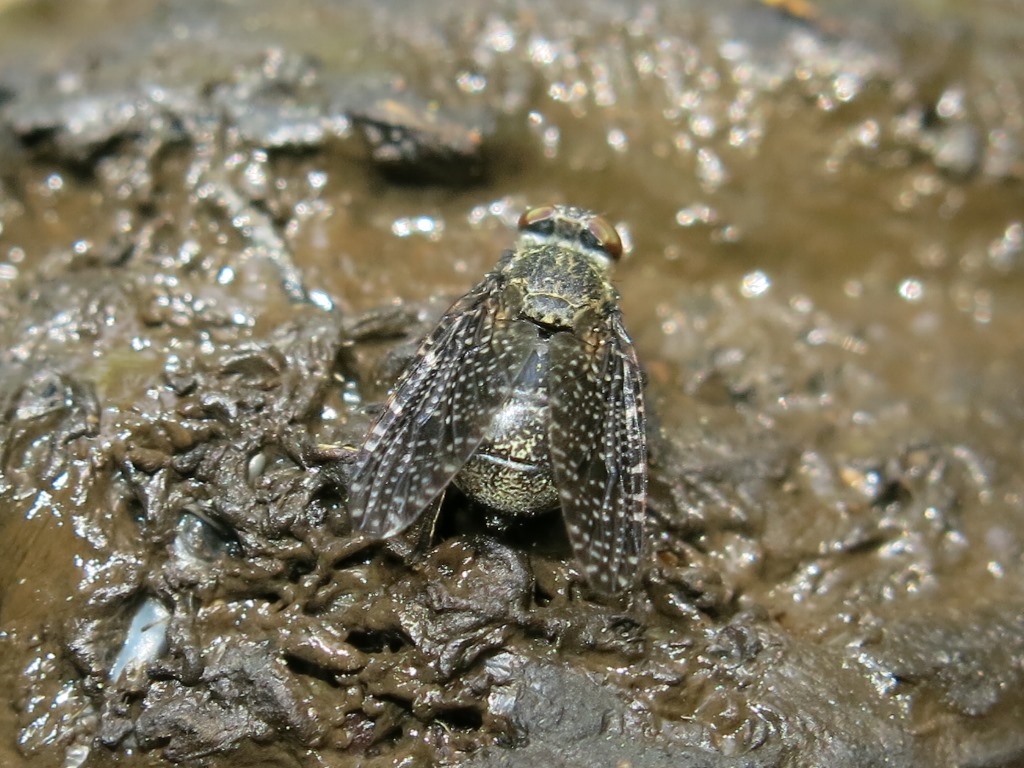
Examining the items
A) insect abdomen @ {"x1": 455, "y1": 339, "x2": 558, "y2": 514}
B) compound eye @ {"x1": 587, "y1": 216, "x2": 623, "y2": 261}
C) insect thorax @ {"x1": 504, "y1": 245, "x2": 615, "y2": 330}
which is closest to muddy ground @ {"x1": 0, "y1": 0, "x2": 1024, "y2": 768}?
insect abdomen @ {"x1": 455, "y1": 339, "x2": 558, "y2": 514}

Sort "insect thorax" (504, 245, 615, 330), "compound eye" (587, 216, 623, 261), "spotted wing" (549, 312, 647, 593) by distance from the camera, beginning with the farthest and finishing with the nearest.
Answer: "compound eye" (587, 216, 623, 261) → "insect thorax" (504, 245, 615, 330) → "spotted wing" (549, 312, 647, 593)

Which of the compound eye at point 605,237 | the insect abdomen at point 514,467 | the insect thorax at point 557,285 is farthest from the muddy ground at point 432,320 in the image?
the compound eye at point 605,237

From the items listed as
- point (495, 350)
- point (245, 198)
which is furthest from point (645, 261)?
point (245, 198)

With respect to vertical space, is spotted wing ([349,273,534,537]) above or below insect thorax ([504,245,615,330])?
below

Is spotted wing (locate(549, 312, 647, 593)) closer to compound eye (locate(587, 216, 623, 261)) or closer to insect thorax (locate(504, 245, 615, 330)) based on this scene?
insect thorax (locate(504, 245, 615, 330))

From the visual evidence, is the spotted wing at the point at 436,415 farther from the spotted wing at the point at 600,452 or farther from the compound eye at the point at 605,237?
the compound eye at the point at 605,237

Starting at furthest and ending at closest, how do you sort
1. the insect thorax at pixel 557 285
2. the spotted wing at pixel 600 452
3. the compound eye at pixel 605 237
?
the compound eye at pixel 605 237, the insect thorax at pixel 557 285, the spotted wing at pixel 600 452

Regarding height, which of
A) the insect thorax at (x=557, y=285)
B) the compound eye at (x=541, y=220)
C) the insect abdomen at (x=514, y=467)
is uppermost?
the compound eye at (x=541, y=220)
